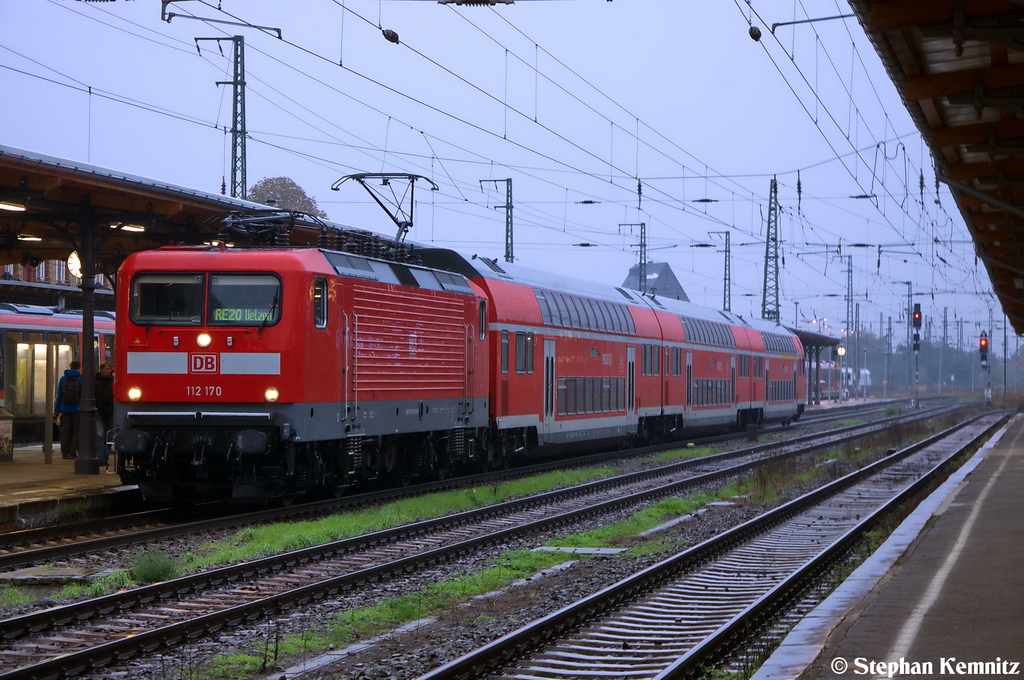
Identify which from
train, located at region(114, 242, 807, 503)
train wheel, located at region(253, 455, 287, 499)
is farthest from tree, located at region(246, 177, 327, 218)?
train wheel, located at region(253, 455, 287, 499)

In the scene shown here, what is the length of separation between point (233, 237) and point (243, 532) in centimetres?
487

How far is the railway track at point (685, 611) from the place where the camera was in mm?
7812

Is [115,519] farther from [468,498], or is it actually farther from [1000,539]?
[1000,539]

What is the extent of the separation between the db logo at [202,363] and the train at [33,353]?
28.7 feet

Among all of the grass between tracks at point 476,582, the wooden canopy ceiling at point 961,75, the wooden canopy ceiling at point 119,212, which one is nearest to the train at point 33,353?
the wooden canopy ceiling at point 119,212

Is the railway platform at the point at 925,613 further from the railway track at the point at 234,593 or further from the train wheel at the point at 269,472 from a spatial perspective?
the train wheel at the point at 269,472

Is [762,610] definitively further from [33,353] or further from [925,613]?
[33,353]

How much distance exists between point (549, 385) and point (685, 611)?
13.8 meters

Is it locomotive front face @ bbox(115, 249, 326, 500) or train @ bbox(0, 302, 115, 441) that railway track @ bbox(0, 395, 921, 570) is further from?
train @ bbox(0, 302, 115, 441)

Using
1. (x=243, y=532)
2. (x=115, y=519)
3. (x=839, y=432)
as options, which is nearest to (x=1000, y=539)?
(x=243, y=532)

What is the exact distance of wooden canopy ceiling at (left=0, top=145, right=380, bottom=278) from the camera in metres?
15.0

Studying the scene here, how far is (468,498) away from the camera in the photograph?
672 inches

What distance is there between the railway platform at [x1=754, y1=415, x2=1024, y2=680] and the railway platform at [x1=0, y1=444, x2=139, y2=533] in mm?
9495

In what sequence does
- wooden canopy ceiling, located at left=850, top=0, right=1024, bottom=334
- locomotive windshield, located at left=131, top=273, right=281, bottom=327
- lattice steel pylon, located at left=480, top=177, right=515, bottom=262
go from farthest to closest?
lattice steel pylon, located at left=480, top=177, right=515, bottom=262, locomotive windshield, located at left=131, top=273, right=281, bottom=327, wooden canopy ceiling, located at left=850, top=0, right=1024, bottom=334
